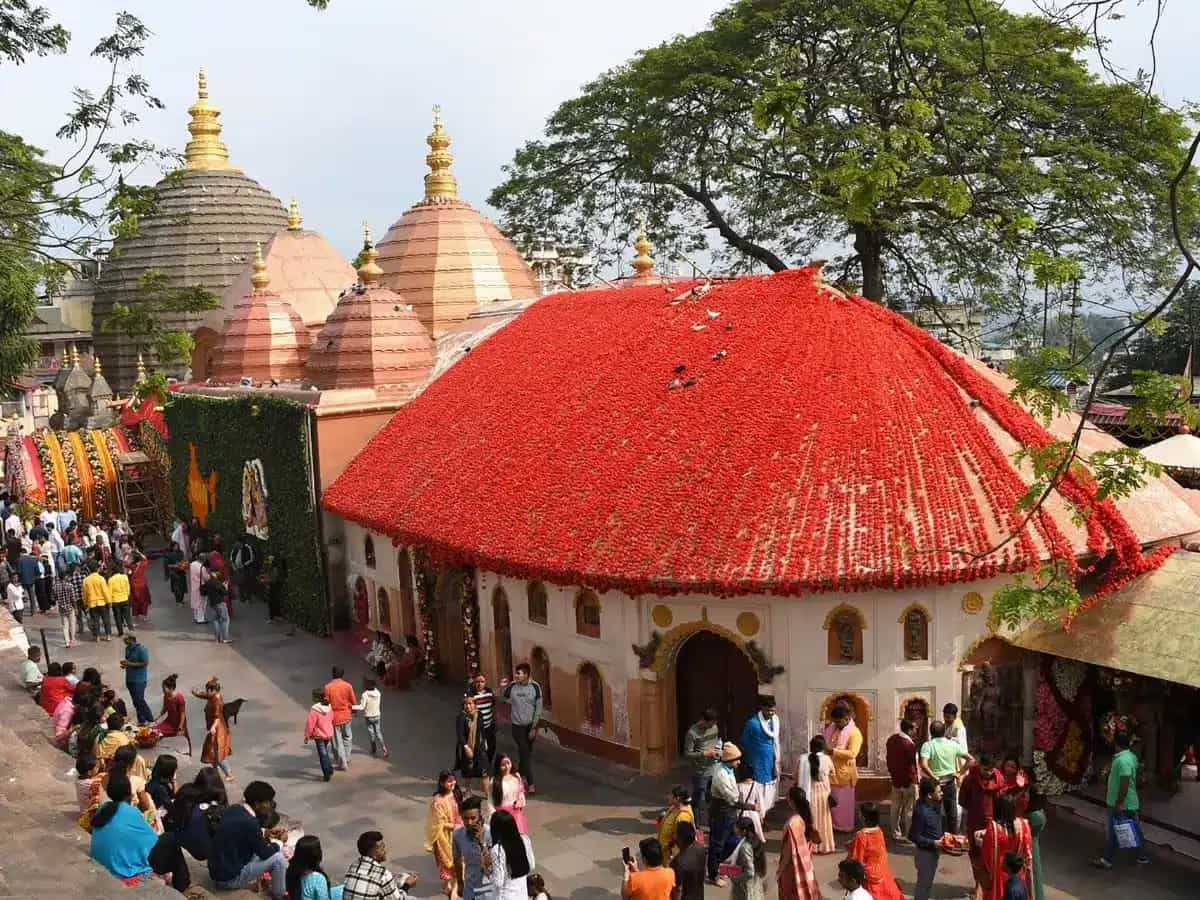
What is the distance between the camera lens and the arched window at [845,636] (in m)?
12.8

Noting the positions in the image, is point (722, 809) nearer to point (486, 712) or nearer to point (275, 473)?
point (486, 712)

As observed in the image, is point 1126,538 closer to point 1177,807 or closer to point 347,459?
point 1177,807

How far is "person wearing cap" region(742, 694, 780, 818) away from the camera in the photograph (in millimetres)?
11891

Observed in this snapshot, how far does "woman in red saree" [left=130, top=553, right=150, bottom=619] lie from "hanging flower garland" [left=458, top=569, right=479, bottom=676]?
25.4 ft

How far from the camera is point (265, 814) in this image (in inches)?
391

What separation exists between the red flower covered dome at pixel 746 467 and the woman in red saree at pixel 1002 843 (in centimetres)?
256

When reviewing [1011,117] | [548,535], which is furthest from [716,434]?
[1011,117]

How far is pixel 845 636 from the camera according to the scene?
12.9 meters

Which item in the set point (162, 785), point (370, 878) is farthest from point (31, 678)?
point (370, 878)

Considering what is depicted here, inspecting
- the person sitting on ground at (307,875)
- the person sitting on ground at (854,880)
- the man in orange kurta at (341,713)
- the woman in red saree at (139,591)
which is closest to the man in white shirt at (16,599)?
the woman in red saree at (139,591)

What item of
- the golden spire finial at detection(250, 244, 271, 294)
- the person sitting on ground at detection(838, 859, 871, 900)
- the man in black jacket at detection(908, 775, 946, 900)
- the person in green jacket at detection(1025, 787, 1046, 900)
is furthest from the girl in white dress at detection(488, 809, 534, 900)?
the golden spire finial at detection(250, 244, 271, 294)

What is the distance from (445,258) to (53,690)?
45.1ft

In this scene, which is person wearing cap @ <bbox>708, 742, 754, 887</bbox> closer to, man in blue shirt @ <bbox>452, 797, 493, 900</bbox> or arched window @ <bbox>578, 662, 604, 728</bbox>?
man in blue shirt @ <bbox>452, 797, 493, 900</bbox>

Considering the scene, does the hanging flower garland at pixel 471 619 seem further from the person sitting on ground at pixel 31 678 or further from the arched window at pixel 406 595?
the person sitting on ground at pixel 31 678
